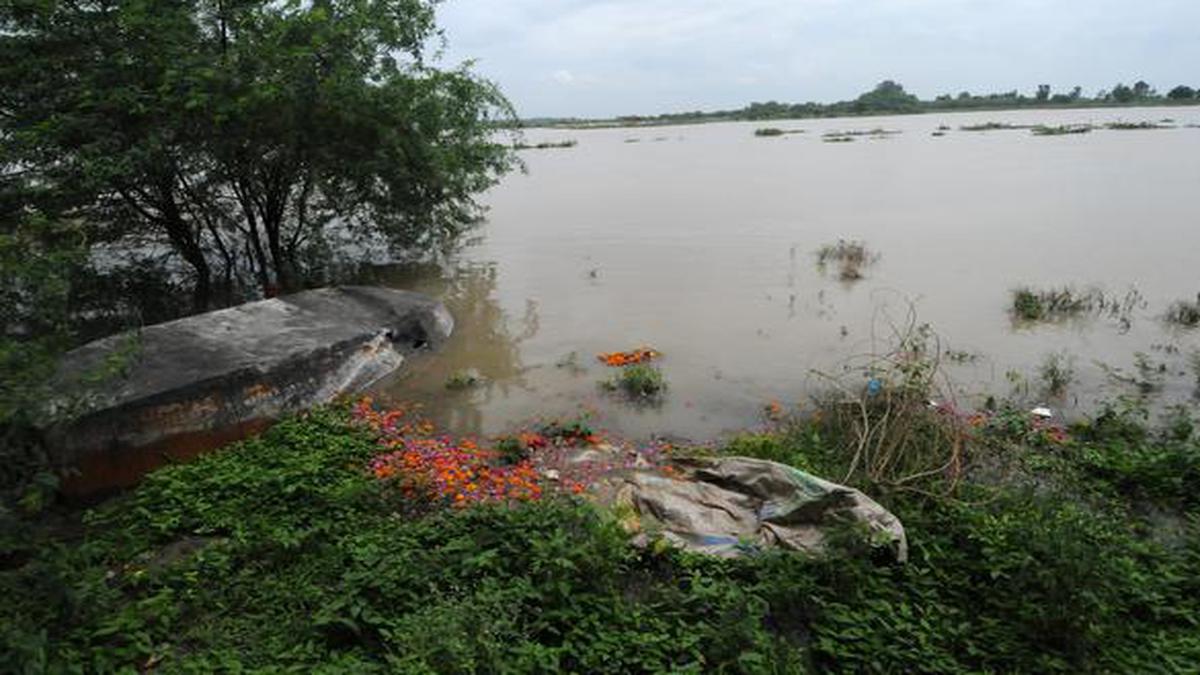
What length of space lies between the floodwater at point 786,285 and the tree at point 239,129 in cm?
190

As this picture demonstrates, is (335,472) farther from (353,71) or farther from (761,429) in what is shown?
(353,71)

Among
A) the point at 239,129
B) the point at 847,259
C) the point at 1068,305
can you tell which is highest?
the point at 239,129

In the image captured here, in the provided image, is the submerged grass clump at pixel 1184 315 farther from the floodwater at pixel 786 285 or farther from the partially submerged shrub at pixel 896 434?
the partially submerged shrub at pixel 896 434

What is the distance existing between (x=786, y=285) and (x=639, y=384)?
4.89 m

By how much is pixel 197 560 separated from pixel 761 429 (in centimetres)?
443

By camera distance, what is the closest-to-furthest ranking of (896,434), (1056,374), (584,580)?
(584,580) → (896,434) → (1056,374)

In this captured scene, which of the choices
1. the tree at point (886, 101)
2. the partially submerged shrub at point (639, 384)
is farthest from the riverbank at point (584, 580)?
the tree at point (886, 101)

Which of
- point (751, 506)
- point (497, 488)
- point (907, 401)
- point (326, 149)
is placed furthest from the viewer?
point (326, 149)

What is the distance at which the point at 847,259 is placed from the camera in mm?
12445

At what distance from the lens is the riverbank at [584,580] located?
11.4 ft

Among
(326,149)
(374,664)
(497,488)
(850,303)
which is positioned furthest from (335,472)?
(850,303)

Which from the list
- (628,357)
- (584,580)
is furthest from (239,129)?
(584,580)

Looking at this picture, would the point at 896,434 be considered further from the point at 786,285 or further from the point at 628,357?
the point at 786,285

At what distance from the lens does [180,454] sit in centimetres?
563
